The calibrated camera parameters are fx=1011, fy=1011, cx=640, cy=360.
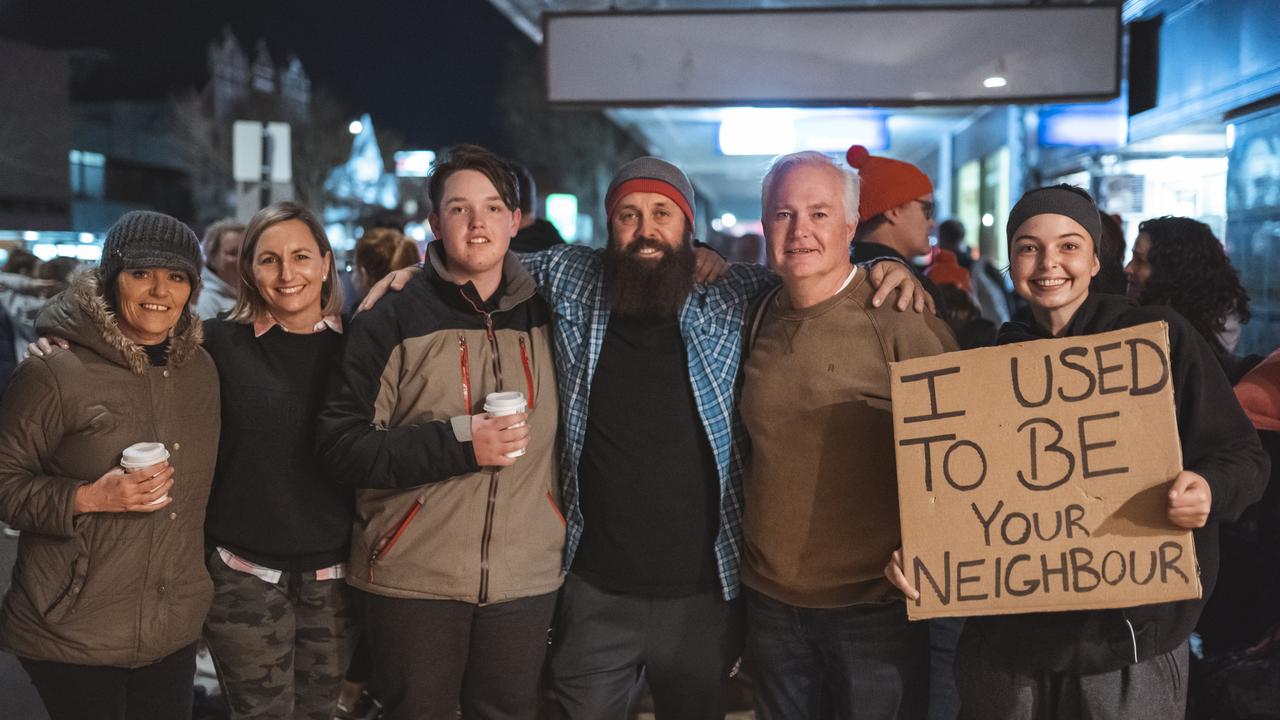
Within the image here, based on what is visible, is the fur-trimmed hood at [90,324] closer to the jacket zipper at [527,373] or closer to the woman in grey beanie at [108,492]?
the woman in grey beanie at [108,492]

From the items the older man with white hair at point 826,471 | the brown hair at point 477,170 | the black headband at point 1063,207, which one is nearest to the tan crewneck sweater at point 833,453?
the older man with white hair at point 826,471

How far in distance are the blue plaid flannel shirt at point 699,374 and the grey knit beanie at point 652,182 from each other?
0.86 ft

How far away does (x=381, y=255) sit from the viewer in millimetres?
6082

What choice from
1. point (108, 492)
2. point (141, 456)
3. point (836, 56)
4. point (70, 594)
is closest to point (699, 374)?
point (141, 456)

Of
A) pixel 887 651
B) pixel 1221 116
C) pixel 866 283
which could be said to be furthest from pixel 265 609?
pixel 1221 116

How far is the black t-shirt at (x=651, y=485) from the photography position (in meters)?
3.23

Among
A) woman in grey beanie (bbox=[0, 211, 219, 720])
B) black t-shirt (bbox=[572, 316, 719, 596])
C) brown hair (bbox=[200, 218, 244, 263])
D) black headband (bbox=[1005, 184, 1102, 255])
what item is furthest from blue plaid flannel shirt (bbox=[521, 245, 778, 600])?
brown hair (bbox=[200, 218, 244, 263])

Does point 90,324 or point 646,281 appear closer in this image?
point 90,324

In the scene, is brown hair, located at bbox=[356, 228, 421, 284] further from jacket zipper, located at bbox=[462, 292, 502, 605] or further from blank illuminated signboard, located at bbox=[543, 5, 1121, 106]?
jacket zipper, located at bbox=[462, 292, 502, 605]

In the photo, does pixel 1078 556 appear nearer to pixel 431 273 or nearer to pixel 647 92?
pixel 431 273

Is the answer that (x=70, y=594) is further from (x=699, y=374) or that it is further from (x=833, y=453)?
(x=833, y=453)

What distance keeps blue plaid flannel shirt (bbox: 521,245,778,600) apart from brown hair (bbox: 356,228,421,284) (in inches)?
115

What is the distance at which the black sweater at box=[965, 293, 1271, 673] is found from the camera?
97.6 inches

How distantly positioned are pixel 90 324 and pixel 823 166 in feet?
→ 7.32
